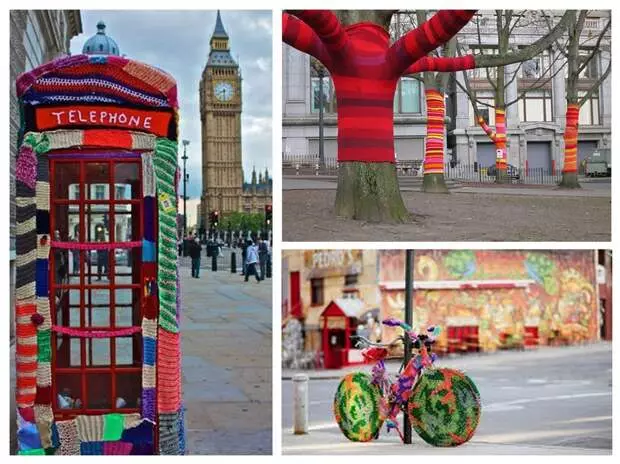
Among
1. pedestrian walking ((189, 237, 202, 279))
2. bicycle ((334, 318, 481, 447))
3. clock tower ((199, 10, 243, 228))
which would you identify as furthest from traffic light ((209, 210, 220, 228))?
bicycle ((334, 318, 481, 447))

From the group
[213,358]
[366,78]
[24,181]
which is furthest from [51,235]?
[213,358]

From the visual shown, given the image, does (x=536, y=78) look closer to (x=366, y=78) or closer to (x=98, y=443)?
(x=366, y=78)

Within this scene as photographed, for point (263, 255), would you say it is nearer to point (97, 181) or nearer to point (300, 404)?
point (300, 404)

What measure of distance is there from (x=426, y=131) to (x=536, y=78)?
0.75m

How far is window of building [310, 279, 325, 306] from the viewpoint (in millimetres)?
Answer: 7581

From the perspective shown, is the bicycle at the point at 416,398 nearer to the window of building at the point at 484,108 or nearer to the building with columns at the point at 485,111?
the building with columns at the point at 485,111

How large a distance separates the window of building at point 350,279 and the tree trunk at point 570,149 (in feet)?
9.97

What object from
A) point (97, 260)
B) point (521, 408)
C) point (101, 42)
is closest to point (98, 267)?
point (97, 260)

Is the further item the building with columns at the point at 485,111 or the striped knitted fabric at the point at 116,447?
the building with columns at the point at 485,111

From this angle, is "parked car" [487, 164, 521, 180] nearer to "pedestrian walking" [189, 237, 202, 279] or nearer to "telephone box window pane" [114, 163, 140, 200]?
"telephone box window pane" [114, 163, 140, 200]

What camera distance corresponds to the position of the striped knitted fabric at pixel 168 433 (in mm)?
4512

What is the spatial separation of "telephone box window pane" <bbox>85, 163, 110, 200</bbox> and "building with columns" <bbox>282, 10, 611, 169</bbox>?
1243 millimetres

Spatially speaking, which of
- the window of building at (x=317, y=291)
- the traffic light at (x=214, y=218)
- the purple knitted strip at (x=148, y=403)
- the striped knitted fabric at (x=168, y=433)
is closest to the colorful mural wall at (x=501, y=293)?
the window of building at (x=317, y=291)

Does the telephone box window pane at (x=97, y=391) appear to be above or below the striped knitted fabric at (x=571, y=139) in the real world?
below
